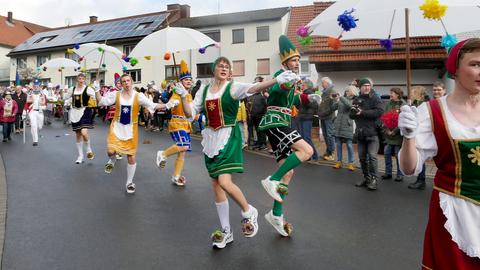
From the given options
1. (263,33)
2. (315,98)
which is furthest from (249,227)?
(263,33)

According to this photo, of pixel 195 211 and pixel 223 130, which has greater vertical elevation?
pixel 223 130

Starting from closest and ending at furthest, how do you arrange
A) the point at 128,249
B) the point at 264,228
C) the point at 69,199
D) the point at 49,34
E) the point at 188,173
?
Result: the point at 128,249 < the point at 264,228 < the point at 69,199 < the point at 188,173 < the point at 49,34

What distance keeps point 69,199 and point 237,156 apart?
11.1 feet

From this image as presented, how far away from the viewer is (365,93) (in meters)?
7.70

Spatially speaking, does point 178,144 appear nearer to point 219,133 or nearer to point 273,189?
point 219,133

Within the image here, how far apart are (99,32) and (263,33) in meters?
18.7

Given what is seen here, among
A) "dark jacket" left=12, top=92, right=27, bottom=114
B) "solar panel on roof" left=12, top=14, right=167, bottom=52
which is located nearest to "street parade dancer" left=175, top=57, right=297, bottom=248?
"dark jacket" left=12, top=92, right=27, bottom=114

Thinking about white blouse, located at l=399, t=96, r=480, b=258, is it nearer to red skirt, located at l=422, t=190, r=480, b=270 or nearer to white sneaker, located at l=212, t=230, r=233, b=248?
red skirt, located at l=422, t=190, r=480, b=270

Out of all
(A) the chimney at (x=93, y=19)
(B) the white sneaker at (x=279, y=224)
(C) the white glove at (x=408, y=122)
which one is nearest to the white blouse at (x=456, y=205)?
(C) the white glove at (x=408, y=122)

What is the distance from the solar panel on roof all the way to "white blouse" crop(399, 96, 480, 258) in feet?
122

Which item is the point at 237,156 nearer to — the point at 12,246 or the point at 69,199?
the point at 12,246

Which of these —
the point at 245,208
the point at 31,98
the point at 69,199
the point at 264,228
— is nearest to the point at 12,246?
the point at 69,199

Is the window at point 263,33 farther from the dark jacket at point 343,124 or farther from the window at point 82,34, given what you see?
the dark jacket at point 343,124

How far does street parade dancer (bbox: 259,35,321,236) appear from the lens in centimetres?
450
